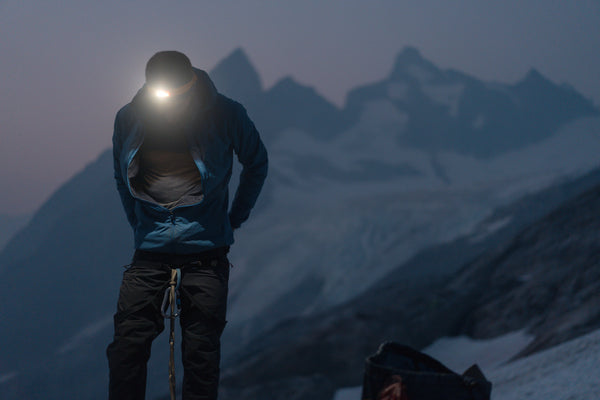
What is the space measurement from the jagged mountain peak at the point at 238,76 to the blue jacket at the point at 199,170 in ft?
193

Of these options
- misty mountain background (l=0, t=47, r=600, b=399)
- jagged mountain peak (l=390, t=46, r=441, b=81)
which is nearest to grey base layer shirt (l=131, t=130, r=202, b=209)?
misty mountain background (l=0, t=47, r=600, b=399)

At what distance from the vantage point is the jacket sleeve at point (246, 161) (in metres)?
2.97

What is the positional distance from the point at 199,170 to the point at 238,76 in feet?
206

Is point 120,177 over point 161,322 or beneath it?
over

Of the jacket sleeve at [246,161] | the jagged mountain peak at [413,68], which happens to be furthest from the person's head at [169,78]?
the jagged mountain peak at [413,68]

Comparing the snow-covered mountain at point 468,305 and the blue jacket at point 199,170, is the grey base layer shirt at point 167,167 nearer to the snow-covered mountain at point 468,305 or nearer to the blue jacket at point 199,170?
the blue jacket at point 199,170

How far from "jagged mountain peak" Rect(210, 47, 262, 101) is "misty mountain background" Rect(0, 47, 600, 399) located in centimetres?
23

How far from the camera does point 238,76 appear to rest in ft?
210

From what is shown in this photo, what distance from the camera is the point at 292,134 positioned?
173 feet

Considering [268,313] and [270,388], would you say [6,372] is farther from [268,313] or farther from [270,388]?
[270,388]

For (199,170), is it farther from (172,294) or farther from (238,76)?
(238,76)

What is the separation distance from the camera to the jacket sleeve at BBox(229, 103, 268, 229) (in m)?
2.97

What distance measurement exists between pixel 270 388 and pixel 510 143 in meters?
42.5

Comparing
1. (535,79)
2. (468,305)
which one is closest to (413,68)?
(535,79)
